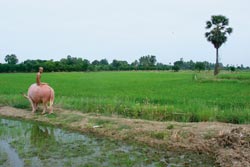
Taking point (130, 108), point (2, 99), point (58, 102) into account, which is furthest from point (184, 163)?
point (2, 99)

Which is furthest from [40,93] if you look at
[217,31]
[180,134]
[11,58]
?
[11,58]

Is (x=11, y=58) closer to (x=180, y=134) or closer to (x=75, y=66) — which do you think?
(x=75, y=66)

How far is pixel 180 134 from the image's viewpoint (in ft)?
25.4

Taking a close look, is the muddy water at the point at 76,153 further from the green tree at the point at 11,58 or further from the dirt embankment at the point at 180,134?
the green tree at the point at 11,58

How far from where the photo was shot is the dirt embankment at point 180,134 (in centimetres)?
650

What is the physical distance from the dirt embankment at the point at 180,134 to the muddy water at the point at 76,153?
0.41m

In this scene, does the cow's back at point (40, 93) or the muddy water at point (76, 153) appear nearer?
the muddy water at point (76, 153)

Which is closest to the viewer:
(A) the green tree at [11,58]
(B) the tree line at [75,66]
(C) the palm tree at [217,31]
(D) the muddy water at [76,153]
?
(D) the muddy water at [76,153]

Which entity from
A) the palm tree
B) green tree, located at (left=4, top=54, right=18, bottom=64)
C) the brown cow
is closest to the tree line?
green tree, located at (left=4, top=54, right=18, bottom=64)

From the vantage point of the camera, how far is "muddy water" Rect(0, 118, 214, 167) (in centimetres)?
606

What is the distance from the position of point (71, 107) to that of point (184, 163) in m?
7.27

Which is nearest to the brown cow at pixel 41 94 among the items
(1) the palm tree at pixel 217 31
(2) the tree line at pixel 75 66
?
(1) the palm tree at pixel 217 31

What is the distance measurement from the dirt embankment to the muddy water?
1.35ft

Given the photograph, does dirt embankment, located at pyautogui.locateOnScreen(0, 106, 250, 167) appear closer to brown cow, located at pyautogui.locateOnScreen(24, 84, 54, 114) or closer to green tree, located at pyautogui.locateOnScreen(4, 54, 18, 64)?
brown cow, located at pyautogui.locateOnScreen(24, 84, 54, 114)
